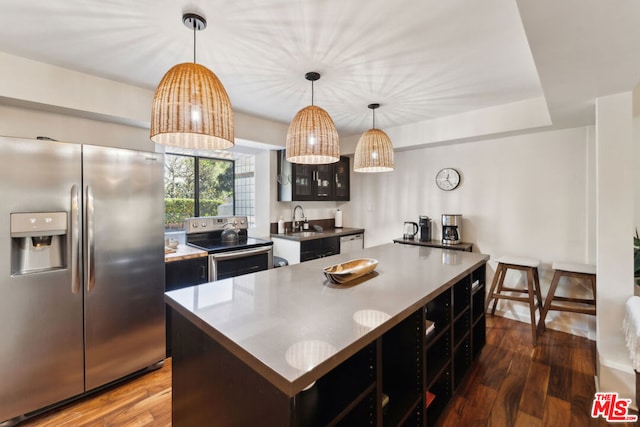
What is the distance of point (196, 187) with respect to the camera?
3566 mm

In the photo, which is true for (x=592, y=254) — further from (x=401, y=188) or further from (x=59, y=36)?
(x=59, y=36)

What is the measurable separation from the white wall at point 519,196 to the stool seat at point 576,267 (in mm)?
235

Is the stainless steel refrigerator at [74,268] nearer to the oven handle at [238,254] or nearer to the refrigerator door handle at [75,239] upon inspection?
the refrigerator door handle at [75,239]

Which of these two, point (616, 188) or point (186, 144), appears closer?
point (186, 144)

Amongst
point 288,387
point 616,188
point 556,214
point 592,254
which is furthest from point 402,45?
point 592,254

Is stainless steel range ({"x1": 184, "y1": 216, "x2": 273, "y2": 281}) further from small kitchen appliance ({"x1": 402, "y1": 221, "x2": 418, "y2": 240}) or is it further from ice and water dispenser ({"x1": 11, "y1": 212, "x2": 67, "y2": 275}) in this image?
small kitchen appliance ({"x1": 402, "y1": 221, "x2": 418, "y2": 240})

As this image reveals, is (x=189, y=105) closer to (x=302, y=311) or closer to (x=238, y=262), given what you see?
(x=302, y=311)

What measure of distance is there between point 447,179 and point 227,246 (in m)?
2.91

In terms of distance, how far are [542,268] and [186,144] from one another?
3722 mm

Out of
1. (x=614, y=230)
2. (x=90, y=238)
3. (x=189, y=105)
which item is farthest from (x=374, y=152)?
(x=90, y=238)

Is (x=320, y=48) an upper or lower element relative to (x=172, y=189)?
upper

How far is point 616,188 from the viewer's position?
194cm

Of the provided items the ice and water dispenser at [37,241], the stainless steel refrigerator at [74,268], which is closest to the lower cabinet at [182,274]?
the stainless steel refrigerator at [74,268]

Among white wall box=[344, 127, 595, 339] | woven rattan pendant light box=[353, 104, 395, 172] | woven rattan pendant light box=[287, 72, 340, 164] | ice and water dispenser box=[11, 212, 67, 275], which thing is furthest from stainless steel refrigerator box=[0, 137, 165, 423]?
white wall box=[344, 127, 595, 339]
